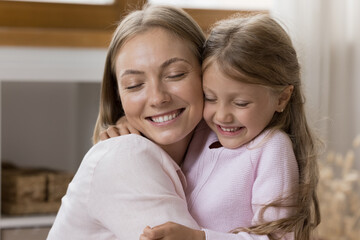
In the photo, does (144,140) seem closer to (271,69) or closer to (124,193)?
(124,193)

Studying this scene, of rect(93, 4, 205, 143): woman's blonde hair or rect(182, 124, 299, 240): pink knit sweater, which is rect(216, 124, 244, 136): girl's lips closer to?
rect(182, 124, 299, 240): pink knit sweater

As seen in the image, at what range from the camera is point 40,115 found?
336 centimetres

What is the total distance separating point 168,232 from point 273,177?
0.90 feet

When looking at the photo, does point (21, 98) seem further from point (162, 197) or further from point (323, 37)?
point (162, 197)

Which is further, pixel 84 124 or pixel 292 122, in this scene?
pixel 84 124

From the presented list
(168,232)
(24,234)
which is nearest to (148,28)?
(168,232)

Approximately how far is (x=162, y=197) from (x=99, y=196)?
0.44ft

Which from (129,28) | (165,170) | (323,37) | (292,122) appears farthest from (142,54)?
(323,37)

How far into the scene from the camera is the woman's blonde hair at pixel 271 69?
4.25 feet

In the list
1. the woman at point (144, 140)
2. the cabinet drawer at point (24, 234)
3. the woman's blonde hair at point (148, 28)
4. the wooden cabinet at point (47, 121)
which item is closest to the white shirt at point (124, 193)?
the woman at point (144, 140)

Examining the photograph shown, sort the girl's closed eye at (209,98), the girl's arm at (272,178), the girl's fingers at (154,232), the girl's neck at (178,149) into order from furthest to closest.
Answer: the girl's neck at (178,149) → the girl's closed eye at (209,98) → the girl's arm at (272,178) → the girl's fingers at (154,232)

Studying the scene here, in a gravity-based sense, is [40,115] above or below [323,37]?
below

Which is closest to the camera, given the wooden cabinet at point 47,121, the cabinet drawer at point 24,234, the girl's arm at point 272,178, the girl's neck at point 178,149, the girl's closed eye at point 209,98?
the girl's arm at point 272,178

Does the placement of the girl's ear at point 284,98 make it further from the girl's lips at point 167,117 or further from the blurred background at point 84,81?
the blurred background at point 84,81
